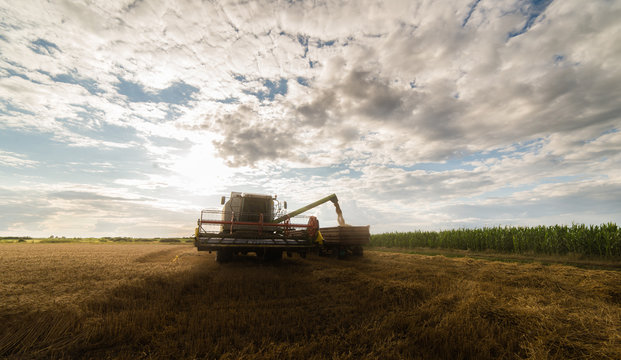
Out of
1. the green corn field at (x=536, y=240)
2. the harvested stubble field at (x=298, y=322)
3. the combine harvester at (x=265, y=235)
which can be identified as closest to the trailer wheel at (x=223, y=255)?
the combine harvester at (x=265, y=235)

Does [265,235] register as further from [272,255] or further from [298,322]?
[298,322]

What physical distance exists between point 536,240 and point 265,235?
17979mm

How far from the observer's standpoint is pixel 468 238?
862 inches

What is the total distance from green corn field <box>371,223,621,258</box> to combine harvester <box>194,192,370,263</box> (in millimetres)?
12133

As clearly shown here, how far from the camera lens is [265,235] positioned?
33.5 ft

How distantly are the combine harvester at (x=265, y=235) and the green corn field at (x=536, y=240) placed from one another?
1213cm

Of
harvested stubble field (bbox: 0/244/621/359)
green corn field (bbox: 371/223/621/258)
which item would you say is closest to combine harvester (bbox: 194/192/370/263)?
harvested stubble field (bbox: 0/244/621/359)

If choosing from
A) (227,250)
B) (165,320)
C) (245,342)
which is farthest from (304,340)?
(227,250)

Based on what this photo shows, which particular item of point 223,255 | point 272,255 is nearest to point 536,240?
point 272,255

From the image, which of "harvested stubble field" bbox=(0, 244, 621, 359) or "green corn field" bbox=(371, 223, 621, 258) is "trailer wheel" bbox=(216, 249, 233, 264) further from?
"green corn field" bbox=(371, 223, 621, 258)

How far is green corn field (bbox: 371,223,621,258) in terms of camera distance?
1413cm

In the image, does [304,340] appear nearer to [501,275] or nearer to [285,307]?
[285,307]

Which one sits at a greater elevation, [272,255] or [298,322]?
[272,255]

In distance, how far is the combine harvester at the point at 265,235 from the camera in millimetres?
8836
